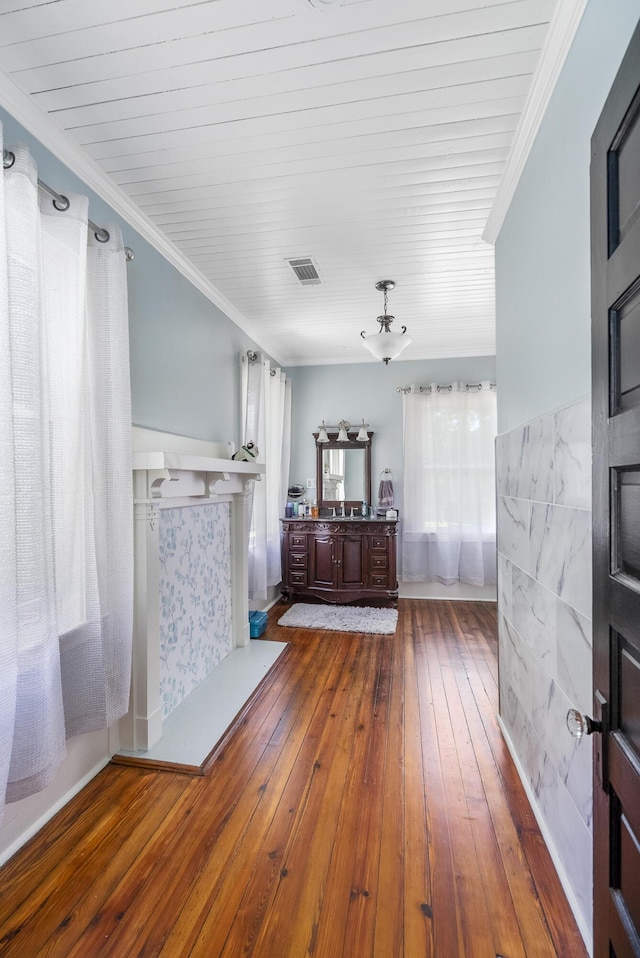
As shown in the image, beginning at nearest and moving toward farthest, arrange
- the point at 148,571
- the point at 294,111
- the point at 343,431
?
1. the point at 294,111
2. the point at 148,571
3. the point at 343,431

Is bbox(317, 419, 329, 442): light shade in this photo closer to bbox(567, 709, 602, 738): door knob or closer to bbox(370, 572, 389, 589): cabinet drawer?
bbox(370, 572, 389, 589): cabinet drawer

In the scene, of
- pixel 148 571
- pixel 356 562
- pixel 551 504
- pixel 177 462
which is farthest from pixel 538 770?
pixel 356 562

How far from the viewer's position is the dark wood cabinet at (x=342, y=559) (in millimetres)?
4270

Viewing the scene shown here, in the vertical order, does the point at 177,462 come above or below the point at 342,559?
above

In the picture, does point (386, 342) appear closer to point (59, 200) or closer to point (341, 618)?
point (59, 200)

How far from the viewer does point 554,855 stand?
145 cm

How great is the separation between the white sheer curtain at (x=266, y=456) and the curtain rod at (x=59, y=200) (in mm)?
1709

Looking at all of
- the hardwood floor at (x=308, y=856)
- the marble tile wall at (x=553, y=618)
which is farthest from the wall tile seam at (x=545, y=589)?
the hardwood floor at (x=308, y=856)

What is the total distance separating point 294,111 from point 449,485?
3589 millimetres

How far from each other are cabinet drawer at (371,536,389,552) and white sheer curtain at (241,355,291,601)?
3.06 ft

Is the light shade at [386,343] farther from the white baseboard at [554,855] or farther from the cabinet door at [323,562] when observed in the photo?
the white baseboard at [554,855]

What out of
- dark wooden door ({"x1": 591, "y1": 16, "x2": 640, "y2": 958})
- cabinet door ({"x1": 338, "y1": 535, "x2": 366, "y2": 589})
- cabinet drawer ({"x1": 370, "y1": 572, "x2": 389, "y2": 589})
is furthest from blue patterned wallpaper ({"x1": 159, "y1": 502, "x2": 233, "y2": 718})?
dark wooden door ({"x1": 591, "y1": 16, "x2": 640, "y2": 958})

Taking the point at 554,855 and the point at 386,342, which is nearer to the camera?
the point at 554,855

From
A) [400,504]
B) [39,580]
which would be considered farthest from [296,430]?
[39,580]
